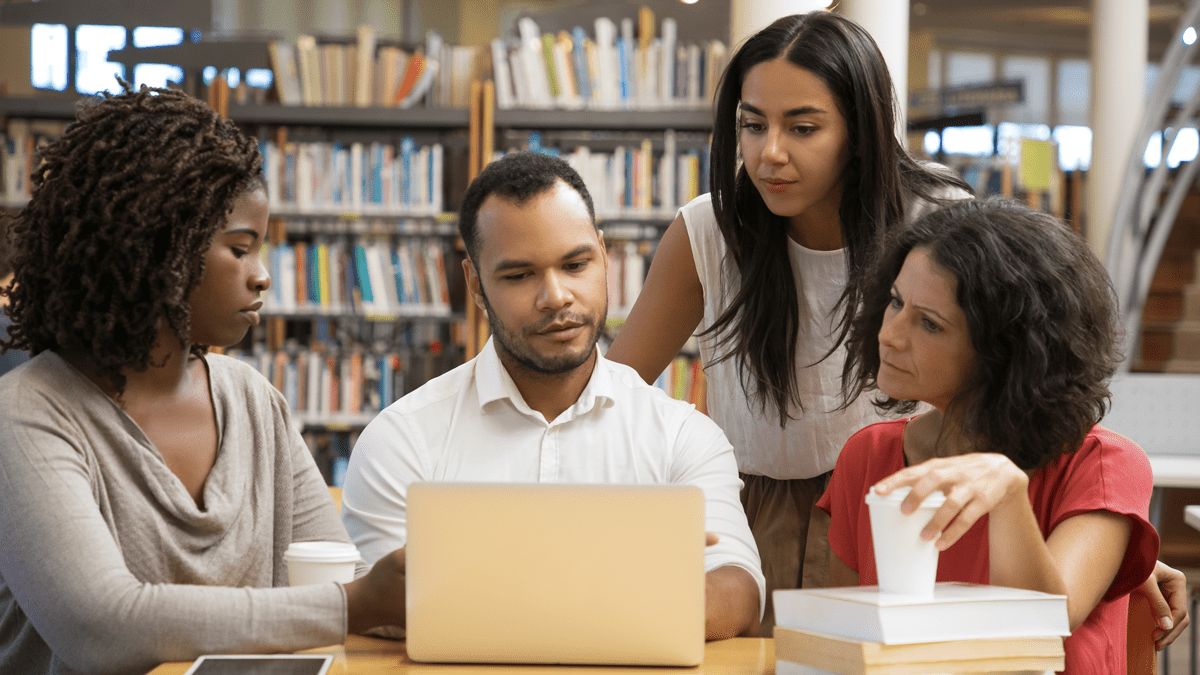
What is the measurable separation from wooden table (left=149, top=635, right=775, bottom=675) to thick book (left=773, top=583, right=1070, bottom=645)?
12 centimetres

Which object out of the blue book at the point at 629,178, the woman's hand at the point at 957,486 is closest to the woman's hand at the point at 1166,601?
the woman's hand at the point at 957,486

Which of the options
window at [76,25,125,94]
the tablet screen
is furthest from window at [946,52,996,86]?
the tablet screen

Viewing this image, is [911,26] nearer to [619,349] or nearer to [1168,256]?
[1168,256]

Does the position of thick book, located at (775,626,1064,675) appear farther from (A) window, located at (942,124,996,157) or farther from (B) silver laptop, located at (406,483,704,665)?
(A) window, located at (942,124,996,157)

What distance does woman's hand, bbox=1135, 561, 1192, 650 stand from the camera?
1.39m

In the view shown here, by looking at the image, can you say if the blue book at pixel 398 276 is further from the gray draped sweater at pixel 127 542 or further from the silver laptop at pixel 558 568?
the silver laptop at pixel 558 568

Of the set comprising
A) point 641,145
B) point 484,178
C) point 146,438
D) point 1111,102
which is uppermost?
point 1111,102

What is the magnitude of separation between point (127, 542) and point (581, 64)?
11.3ft

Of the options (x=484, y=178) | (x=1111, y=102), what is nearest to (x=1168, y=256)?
(x=1111, y=102)

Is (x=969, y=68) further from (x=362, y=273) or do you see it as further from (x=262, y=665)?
(x=262, y=665)

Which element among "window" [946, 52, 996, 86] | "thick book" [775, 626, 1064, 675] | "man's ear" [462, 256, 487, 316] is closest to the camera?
"thick book" [775, 626, 1064, 675]

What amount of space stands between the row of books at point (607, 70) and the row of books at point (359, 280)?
77 centimetres

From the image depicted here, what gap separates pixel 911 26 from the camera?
32.9 ft

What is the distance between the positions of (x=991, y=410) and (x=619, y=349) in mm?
814
